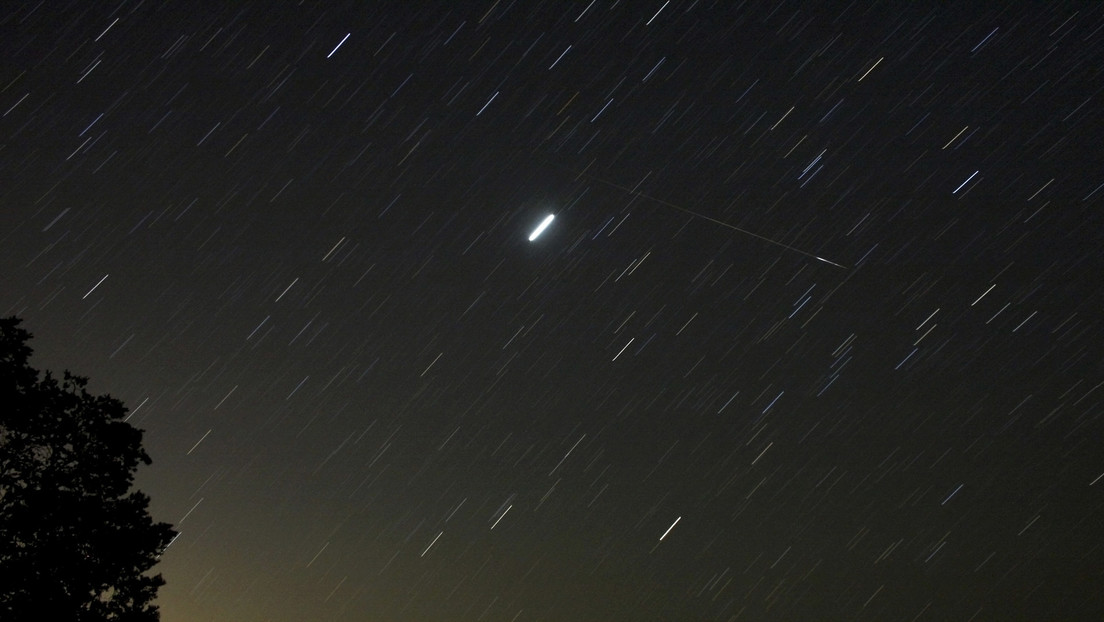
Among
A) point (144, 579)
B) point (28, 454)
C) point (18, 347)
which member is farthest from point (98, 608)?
point (18, 347)

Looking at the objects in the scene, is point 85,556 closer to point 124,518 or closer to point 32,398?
point 124,518

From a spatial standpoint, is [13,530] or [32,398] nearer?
[13,530]

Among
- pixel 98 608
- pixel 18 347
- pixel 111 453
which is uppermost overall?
pixel 18 347

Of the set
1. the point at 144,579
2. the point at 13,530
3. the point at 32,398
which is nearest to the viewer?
the point at 13,530

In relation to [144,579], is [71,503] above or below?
above

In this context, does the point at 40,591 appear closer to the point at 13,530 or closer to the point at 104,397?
the point at 13,530

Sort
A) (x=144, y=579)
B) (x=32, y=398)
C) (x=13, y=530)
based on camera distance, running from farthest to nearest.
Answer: (x=144, y=579)
(x=32, y=398)
(x=13, y=530)
